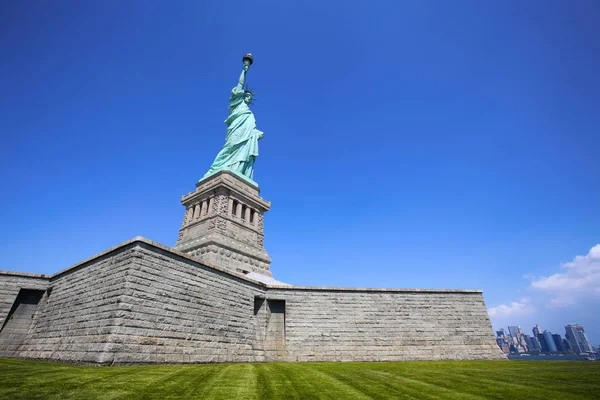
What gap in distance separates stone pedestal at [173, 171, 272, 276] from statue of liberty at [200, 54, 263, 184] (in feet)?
7.63

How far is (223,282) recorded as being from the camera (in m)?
14.6

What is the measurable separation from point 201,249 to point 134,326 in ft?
55.8

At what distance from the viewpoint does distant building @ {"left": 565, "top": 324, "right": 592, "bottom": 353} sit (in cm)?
6200

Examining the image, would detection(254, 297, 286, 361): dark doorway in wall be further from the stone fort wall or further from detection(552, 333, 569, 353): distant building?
detection(552, 333, 569, 353): distant building

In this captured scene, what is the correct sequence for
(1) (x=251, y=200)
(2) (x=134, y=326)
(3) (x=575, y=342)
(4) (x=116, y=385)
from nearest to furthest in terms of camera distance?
(4) (x=116, y=385)
(2) (x=134, y=326)
(1) (x=251, y=200)
(3) (x=575, y=342)

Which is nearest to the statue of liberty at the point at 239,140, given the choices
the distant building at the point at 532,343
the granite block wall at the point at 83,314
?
the granite block wall at the point at 83,314

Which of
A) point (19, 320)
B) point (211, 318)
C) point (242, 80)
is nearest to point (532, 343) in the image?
point (242, 80)

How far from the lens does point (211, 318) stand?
13.3 meters

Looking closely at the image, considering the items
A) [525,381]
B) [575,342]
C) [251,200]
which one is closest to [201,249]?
[251,200]

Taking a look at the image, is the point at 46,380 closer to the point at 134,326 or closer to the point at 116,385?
the point at 116,385

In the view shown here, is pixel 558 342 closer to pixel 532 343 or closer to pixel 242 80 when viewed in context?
pixel 532 343

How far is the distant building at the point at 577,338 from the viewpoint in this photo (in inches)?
2441

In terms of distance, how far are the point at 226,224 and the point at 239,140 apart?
1209cm

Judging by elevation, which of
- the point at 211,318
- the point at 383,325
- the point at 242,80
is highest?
the point at 242,80
